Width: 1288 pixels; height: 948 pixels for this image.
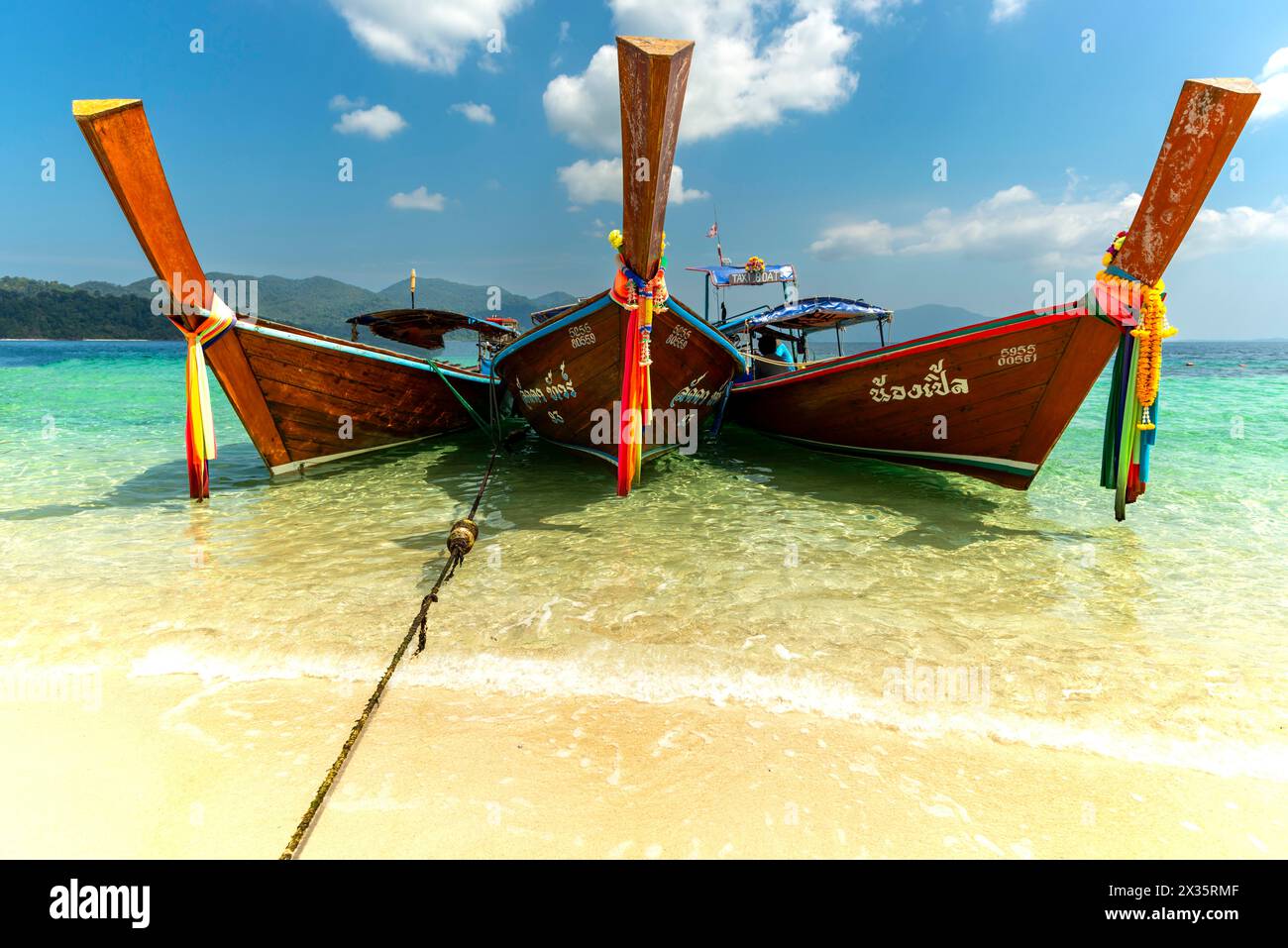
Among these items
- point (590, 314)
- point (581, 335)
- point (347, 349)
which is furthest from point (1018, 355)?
point (347, 349)

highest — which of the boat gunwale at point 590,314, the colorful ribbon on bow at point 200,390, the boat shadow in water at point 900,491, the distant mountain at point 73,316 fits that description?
the distant mountain at point 73,316

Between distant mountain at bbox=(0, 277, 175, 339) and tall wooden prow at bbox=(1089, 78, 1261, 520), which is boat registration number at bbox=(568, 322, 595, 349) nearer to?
tall wooden prow at bbox=(1089, 78, 1261, 520)

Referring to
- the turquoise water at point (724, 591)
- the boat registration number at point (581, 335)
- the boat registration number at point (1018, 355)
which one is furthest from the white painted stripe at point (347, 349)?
the boat registration number at point (1018, 355)

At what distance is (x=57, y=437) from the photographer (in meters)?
12.6

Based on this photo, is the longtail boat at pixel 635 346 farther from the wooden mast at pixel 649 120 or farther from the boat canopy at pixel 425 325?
the boat canopy at pixel 425 325

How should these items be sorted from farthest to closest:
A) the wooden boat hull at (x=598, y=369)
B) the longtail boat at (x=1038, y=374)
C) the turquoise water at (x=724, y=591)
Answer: the wooden boat hull at (x=598, y=369)
the longtail boat at (x=1038, y=374)
the turquoise water at (x=724, y=591)

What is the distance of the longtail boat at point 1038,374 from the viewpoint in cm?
518

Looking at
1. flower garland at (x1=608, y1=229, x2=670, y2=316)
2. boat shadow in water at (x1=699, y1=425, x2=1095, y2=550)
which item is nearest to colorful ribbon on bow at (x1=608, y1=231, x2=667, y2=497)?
flower garland at (x1=608, y1=229, x2=670, y2=316)

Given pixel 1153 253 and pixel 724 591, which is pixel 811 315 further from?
pixel 724 591

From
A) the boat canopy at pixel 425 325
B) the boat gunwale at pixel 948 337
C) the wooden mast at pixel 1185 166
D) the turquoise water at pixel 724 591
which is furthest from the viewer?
the boat canopy at pixel 425 325

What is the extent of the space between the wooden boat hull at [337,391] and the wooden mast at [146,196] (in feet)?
1.68

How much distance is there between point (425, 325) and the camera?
12.5 meters

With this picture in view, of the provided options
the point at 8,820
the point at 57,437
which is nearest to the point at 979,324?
the point at 8,820
